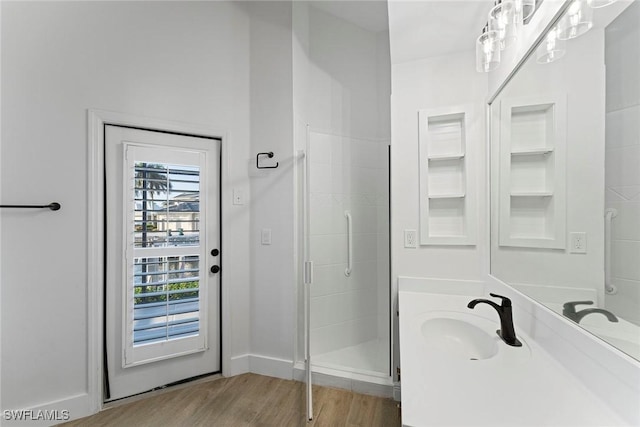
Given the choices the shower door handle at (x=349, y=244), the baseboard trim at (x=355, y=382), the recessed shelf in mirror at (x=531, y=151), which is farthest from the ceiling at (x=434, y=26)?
the baseboard trim at (x=355, y=382)

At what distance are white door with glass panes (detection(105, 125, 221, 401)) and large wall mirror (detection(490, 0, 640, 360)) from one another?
1964 millimetres

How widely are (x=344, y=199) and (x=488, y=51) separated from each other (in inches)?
41.8

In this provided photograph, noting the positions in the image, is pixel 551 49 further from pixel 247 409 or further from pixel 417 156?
pixel 247 409

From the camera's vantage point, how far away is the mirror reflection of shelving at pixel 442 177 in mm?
1727

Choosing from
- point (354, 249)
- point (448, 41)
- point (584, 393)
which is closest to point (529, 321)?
point (584, 393)

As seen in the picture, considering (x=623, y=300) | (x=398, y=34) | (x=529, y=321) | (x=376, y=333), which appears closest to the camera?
(x=623, y=300)

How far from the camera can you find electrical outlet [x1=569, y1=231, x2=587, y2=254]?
0.77m

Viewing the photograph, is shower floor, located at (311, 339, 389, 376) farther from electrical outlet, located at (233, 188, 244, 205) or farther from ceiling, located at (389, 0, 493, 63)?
ceiling, located at (389, 0, 493, 63)

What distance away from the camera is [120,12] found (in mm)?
1810

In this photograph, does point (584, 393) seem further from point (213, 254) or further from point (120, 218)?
point (120, 218)

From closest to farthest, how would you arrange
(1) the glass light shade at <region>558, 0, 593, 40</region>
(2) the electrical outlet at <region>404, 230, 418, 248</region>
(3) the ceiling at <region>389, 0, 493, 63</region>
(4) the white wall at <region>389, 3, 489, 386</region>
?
(1) the glass light shade at <region>558, 0, 593, 40</region> → (3) the ceiling at <region>389, 0, 493, 63</region> → (4) the white wall at <region>389, 3, 489, 386</region> → (2) the electrical outlet at <region>404, 230, 418, 248</region>

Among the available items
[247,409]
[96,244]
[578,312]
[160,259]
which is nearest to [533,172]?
[578,312]

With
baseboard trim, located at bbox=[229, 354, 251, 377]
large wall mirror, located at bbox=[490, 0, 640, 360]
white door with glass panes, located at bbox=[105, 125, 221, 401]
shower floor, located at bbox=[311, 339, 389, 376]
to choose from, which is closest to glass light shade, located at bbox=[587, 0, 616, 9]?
large wall mirror, located at bbox=[490, 0, 640, 360]

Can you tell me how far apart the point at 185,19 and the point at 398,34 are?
5.19ft
